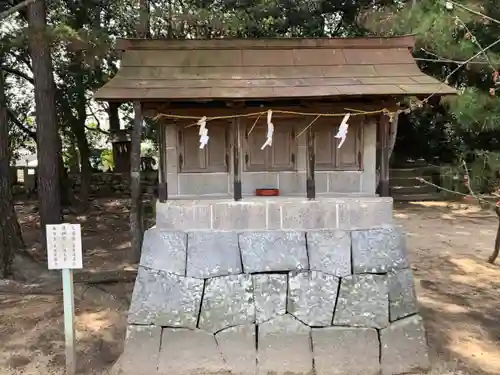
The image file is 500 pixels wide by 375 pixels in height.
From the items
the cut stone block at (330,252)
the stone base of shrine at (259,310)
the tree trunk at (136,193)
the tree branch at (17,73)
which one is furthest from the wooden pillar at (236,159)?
the tree branch at (17,73)

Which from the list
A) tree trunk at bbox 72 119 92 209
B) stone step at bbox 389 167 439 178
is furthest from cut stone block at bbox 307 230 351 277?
stone step at bbox 389 167 439 178

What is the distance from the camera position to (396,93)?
4766 millimetres

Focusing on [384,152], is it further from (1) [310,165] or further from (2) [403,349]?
(2) [403,349]

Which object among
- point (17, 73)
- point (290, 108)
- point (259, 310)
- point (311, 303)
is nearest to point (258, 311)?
Result: point (259, 310)

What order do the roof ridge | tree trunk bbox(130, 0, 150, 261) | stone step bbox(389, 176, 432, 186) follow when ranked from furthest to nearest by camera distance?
stone step bbox(389, 176, 432, 186) < tree trunk bbox(130, 0, 150, 261) < the roof ridge

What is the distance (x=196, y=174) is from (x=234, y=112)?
2.77 feet

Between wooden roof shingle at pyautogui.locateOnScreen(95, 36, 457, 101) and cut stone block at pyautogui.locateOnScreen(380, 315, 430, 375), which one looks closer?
wooden roof shingle at pyautogui.locateOnScreen(95, 36, 457, 101)

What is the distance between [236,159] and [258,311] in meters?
1.64

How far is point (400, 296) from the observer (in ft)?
17.1

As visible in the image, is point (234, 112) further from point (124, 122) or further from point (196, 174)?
point (124, 122)

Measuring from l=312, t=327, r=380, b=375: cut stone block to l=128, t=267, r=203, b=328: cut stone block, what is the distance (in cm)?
133

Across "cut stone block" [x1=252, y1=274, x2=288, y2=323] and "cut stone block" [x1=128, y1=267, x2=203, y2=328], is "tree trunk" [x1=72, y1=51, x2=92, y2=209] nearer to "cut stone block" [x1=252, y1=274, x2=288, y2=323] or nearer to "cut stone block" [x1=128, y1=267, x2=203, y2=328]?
"cut stone block" [x1=128, y1=267, x2=203, y2=328]

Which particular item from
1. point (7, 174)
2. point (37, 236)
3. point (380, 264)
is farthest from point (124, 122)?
point (380, 264)

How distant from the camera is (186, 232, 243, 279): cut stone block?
5117 mm
